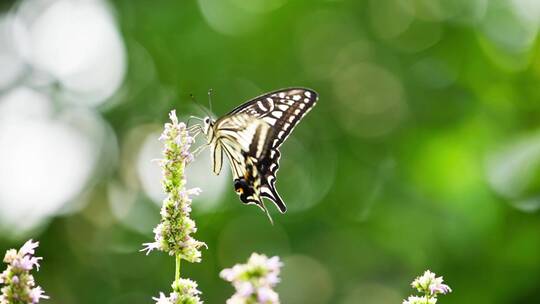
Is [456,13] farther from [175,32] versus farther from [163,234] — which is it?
[163,234]

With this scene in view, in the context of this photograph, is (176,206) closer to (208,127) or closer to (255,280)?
(255,280)

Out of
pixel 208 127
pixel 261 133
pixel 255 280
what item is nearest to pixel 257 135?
pixel 261 133

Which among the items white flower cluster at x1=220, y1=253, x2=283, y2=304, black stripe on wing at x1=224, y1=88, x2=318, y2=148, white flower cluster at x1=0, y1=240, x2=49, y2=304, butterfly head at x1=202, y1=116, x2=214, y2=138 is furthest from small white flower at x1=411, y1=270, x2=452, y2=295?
butterfly head at x1=202, y1=116, x2=214, y2=138

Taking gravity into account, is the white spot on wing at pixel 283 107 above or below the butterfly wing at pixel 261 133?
above

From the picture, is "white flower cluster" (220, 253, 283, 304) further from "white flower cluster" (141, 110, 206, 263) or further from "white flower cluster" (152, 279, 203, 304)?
"white flower cluster" (141, 110, 206, 263)

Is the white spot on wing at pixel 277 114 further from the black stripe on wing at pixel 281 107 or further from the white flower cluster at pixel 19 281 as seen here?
the white flower cluster at pixel 19 281

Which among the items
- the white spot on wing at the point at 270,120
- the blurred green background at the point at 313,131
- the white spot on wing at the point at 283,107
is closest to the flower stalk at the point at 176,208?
the white spot on wing at the point at 270,120
